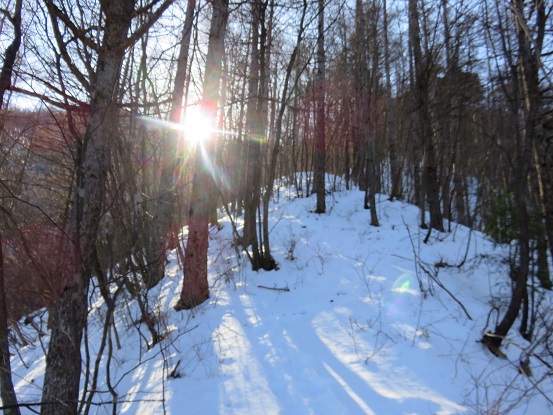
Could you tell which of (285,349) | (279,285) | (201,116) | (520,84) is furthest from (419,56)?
(285,349)

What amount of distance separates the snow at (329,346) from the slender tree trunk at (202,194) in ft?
1.30

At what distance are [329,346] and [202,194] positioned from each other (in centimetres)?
294

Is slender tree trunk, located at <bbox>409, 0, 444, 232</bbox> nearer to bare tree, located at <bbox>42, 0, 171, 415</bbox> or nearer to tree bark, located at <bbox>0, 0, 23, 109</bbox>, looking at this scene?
bare tree, located at <bbox>42, 0, 171, 415</bbox>

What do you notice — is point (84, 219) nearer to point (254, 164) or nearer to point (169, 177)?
point (254, 164)

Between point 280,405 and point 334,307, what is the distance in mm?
2082

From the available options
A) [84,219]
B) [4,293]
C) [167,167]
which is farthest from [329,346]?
[167,167]

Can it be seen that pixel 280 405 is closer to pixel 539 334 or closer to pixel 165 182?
pixel 539 334

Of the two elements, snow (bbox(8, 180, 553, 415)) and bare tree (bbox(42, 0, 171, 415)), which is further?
snow (bbox(8, 180, 553, 415))

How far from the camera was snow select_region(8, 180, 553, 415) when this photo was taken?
274 centimetres

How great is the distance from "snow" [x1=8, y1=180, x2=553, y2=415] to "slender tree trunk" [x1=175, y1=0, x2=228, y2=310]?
395 millimetres

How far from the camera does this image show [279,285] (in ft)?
18.9

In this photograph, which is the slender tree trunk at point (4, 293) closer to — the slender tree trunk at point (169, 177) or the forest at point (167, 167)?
the forest at point (167, 167)

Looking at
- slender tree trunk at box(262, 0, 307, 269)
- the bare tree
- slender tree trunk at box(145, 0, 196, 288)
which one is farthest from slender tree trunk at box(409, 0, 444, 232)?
the bare tree

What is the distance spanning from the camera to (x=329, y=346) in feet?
11.8
